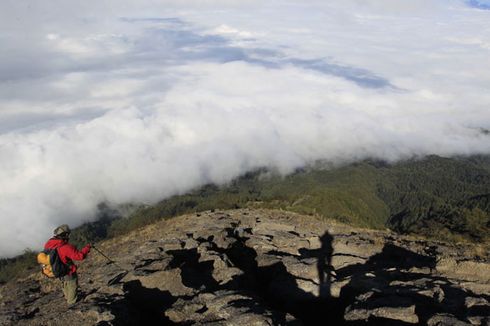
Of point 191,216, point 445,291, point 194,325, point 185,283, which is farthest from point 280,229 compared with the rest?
point 194,325

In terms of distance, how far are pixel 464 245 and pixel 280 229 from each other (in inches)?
706

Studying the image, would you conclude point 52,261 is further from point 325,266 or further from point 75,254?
point 325,266

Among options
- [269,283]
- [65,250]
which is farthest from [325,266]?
[65,250]

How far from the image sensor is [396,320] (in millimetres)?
21609

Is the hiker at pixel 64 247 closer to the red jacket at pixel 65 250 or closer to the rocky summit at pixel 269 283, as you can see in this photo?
the red jacket at pixel 65 250

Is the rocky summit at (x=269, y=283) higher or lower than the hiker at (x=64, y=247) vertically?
lower

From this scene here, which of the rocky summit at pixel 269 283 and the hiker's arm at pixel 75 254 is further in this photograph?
the hiker's arm at pixel 75 254

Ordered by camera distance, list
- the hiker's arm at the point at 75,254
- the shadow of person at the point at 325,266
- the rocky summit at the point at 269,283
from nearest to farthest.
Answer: the rocky summit at the point at 269,283 → the hiker's arm at the point at 75,254 → the shadow of person at the point at 325,266

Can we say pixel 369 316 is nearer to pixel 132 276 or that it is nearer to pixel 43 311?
pixel 132 276

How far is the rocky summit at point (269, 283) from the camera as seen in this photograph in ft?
76.5

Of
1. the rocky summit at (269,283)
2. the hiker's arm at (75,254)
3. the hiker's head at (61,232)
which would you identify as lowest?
the rocky summit at (269,283)

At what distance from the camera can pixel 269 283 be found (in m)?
30.9

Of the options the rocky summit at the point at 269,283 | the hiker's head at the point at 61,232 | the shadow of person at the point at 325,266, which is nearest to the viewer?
the rocky summit at the point at 269,283

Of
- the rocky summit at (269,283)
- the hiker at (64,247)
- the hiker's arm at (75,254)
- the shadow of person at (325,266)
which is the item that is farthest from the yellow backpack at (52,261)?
the shadow of person at (325,266)
